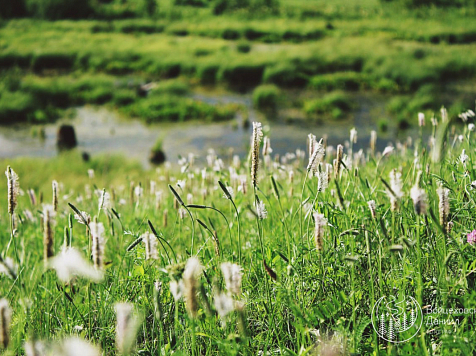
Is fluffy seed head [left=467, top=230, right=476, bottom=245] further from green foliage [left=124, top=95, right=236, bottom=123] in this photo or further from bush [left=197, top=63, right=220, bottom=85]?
bush [left=197, top=63, right=220, bottom=85]

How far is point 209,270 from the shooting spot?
2.17 m

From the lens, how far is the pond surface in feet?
46.6

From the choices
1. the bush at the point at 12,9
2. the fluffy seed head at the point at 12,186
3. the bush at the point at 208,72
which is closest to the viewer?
the fluffy seed head at the point at 12,186

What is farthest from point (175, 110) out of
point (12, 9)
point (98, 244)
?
point (12, 9)

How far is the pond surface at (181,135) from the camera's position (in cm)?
1420

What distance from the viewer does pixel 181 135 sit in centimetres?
1587

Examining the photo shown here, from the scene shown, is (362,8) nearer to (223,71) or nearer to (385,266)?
(223,71)

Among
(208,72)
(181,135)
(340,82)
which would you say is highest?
(208,72)

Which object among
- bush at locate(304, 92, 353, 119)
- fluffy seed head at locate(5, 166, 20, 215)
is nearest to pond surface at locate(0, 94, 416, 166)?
bush at locate(304, 92, 353, 119)

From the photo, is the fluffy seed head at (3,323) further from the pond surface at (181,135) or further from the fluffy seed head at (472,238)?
the pond surface at (181,135)

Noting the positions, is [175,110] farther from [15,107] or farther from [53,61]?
[53,61]

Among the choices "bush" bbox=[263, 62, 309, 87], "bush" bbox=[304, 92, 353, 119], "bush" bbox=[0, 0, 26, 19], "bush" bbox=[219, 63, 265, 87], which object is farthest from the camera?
"bush" bbox=[0, 0, 26, 19]

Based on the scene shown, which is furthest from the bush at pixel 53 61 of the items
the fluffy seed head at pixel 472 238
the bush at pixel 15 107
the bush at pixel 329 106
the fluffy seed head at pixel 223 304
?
the fluffy seed head at pixel 223 304

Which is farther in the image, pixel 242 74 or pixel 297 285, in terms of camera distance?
pixel 242 74
